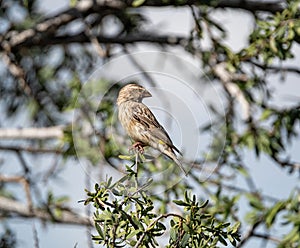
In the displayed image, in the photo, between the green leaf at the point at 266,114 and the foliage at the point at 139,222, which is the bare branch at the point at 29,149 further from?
the foliage at the point at 139,222

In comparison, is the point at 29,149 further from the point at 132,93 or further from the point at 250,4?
the point at 132,93

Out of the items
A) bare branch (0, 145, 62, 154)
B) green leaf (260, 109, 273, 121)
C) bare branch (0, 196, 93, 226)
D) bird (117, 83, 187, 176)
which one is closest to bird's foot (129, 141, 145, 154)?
bird (117, 83, 187, 176)

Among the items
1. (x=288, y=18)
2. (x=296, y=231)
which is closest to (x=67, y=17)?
(x=288, y=18)

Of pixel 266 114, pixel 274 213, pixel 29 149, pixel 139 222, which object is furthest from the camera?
pixel 29 149

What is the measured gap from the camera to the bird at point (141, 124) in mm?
1229

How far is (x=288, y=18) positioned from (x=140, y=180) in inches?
95.2

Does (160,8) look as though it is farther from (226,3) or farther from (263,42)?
(263,42)

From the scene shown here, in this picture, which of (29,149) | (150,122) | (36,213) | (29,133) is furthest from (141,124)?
(29,133)

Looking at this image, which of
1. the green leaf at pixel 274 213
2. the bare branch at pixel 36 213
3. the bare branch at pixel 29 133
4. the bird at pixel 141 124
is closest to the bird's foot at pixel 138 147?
the bird at pixel 141 124

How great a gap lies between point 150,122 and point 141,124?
0.04 ft

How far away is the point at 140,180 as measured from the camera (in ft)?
4.22

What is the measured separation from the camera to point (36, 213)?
13.2ft

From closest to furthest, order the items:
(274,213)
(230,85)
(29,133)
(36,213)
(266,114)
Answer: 1. (274,213)
2. (266,114)
3. (36,213)
4. (230,85)
5. (29,133)

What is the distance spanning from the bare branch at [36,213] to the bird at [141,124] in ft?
8.23
